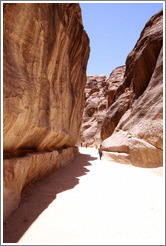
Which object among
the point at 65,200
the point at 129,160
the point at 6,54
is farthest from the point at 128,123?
the point at 6,54

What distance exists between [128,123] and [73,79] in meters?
5.31

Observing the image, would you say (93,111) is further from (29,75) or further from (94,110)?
(29,75)

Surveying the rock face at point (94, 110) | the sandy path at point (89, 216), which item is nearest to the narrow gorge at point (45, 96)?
the sandy path at point (89, 216)

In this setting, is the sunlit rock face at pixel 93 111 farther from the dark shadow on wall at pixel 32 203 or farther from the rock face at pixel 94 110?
the dark shadow on wall at pixel 32 203

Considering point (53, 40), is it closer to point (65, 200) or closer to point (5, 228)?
point (65, 200)

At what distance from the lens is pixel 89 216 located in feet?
10.4

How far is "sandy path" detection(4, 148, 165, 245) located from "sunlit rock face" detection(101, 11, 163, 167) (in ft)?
13.6

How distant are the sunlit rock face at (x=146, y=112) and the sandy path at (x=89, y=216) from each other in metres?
4.14

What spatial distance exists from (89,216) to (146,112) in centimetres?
821

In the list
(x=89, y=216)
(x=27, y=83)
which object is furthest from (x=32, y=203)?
(x=27, y=83)

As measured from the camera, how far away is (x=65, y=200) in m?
3.92

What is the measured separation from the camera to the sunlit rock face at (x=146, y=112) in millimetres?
8629

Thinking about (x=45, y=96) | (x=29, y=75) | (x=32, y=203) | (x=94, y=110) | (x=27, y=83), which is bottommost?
(x=32, y=203)

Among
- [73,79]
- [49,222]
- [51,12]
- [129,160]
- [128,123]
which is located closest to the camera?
[49,222]
